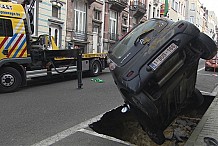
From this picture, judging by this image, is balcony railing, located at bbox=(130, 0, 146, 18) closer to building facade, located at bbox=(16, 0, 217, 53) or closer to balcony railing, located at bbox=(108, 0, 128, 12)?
building facade, located at bbox=(16, 0, 217, 53)

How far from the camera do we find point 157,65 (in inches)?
143

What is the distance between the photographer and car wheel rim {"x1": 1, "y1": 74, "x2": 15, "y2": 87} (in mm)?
9270

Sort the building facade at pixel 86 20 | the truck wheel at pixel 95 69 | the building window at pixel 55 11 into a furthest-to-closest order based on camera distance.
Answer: the building window at pixel 55 11, the building facade at pixel 86 20, the truck wheel at pixel 95 69

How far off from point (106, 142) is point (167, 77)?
5.46 ft

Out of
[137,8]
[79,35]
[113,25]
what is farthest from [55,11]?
[137,8]

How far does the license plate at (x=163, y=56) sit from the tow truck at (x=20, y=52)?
6830 mm

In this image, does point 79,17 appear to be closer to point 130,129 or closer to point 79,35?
point 79,35

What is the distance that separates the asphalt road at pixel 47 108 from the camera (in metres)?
5.06

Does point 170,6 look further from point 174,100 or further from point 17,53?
point 174,100

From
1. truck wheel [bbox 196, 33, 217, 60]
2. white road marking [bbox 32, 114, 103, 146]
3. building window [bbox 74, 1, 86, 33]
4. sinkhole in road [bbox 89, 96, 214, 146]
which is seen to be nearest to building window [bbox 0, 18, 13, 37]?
white road marking [bbox 32, 114, 103, 146]

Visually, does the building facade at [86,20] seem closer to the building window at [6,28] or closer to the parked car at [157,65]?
the building window at [6,28]

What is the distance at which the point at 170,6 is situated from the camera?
176ft

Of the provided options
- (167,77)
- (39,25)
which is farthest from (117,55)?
(39,25)

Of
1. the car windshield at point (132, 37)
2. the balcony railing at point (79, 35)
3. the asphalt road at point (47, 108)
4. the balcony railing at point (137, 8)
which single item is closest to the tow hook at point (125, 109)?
the car windshield at point (132, 37)
